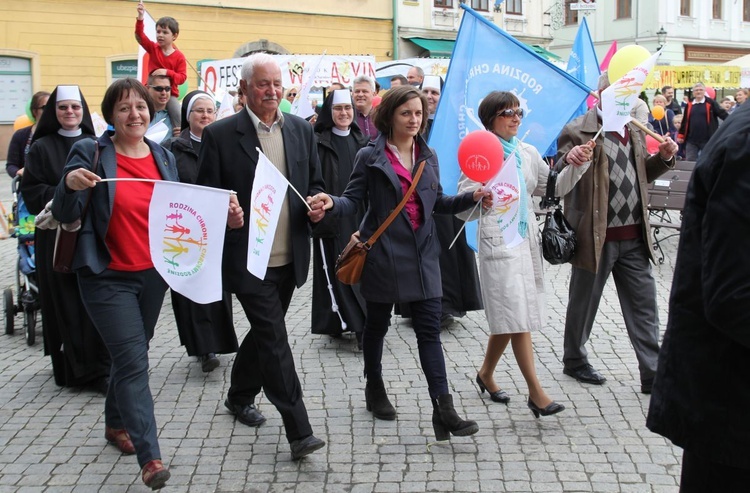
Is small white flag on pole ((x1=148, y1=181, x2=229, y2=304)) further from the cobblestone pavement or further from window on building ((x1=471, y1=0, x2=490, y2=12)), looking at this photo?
window on building ((x1=471, y1=0, x2=490, y2=12))

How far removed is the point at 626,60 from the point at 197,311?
319 centimetres

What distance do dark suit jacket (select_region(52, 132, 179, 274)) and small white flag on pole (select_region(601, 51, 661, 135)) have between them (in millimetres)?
2711

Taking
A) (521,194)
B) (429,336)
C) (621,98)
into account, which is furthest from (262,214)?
(621,98)

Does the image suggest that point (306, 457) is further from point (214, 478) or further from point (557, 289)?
point (557, 289)

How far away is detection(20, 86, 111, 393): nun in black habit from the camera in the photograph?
5.55 meters

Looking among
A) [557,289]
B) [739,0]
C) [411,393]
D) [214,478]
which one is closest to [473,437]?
[411,393]

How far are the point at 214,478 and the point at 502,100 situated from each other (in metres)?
2.56

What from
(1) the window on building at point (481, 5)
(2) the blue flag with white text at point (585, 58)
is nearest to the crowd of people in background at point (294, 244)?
(2) the blue flag with white text at point (585, 58)

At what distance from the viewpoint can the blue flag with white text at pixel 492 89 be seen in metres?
5.82

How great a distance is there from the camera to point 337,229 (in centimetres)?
659

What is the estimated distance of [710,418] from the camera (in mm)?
2256

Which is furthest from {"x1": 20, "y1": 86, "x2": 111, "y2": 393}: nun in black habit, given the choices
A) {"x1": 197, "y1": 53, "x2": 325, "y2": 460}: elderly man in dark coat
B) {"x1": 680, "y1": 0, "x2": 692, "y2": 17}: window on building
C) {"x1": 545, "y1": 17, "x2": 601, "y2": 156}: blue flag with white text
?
{"x1": 680, "y1": 0, "x2": 692, "y2": 17}: window on building

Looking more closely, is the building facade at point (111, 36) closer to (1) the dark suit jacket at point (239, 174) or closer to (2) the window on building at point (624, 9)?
(1) the dark suit jacket at point (239, 174)

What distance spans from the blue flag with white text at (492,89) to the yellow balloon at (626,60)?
15.8 inches
